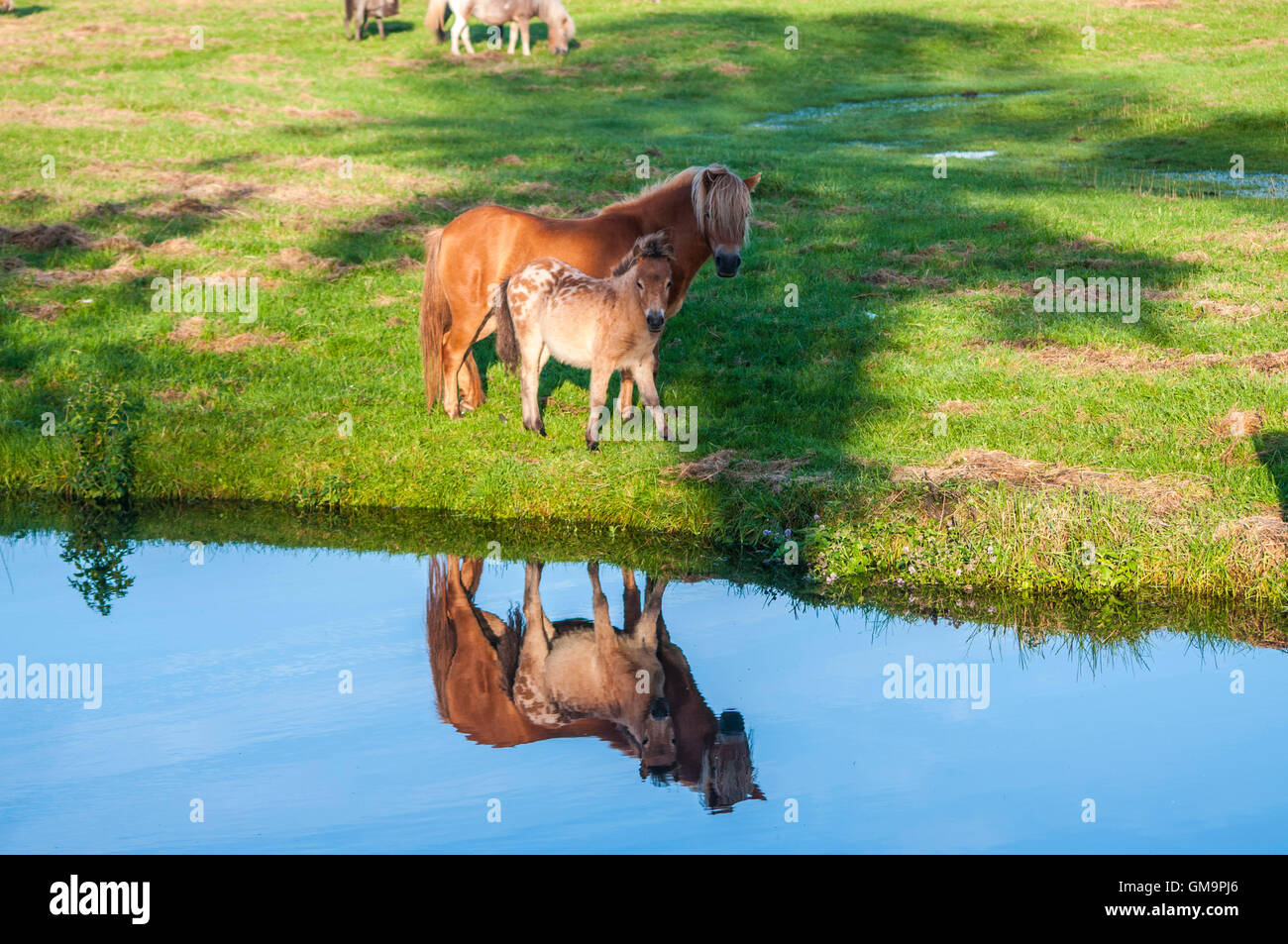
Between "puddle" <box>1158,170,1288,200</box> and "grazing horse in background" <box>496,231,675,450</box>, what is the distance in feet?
49.5

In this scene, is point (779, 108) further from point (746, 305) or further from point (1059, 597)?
point (1059, 597)

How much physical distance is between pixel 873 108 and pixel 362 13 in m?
16.5

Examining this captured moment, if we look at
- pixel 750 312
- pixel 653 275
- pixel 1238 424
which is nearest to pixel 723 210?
pixel 653 275

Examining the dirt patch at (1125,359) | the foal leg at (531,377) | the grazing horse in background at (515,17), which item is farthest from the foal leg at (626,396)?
the grazing horse in background at (515,17)

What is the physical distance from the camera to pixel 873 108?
3312 cm

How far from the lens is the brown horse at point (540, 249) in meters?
12.0

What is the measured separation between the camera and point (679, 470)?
38.6ft

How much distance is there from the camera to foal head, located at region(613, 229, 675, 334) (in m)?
11.1

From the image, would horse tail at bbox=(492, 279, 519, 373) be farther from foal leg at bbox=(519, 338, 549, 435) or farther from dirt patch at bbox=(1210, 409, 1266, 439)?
dirt patch at bbox=(1210, 409, 1266, 439)

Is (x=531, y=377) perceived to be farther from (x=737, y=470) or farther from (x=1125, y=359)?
(x=1125, y=359)

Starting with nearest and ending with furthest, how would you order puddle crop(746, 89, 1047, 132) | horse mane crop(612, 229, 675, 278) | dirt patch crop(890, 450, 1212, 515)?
dirt patch crop(890, 450, 1212, 515), horse mane crop(612, 229, 675, 278), puddle crop(746, 89, 1047, 132)


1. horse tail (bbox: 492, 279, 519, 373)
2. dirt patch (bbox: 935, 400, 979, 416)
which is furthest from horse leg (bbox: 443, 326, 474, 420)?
dirt patch (bbox: 935, 400, 979, 416)

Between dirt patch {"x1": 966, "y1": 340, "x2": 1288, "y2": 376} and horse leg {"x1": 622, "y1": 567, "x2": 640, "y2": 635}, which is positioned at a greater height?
dirt patch {"x1": 966, "y1": 340, "x2": 1288, "y2": 376}

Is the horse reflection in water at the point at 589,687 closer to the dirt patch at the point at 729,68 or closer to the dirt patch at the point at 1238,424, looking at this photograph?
the dirt patch at the point at 1238,424
